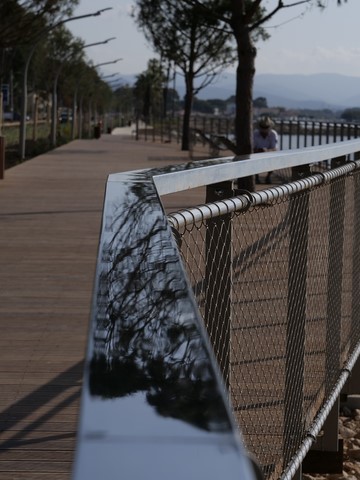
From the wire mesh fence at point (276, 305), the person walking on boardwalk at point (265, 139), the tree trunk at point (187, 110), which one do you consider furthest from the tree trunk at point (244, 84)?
the tree trunk at point (187, 110)

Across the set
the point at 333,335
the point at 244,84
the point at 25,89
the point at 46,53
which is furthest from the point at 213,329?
the point at 46,53

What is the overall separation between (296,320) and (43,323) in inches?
124

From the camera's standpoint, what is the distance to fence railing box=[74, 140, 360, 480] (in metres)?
1.06

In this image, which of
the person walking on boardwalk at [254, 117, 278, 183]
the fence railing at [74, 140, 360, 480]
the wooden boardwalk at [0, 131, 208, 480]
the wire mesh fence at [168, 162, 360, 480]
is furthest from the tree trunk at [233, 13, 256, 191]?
the wire mesh fence at [168, 162, 360, 480]

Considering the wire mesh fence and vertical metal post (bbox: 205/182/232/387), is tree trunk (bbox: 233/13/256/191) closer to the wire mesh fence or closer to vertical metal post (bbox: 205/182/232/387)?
the wire mesh fence

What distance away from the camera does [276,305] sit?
6.21 m

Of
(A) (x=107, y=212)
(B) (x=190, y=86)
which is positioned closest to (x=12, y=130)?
(B) (x=190, y=86)

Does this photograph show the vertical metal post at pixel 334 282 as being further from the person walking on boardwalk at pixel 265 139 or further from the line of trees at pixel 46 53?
the line of trees at pixel 46 53

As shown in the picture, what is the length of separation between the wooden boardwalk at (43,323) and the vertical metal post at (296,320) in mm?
935

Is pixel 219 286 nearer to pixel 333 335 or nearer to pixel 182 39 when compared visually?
pixel 333 335

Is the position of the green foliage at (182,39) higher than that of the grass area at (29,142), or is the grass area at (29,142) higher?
the green foliage at (182,39)

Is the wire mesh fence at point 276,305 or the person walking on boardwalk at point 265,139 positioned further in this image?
the person walking on boardwalk at point 265,139

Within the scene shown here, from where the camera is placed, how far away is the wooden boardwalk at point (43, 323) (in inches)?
185

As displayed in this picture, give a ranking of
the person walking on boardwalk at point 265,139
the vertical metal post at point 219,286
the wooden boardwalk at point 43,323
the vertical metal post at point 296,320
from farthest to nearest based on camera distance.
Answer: the person walking on boardwalk at point 265,139
the wooden boardwalk at point 43,323
the vertical metal post at point 296,320
the vertical metal post at point 219,286
